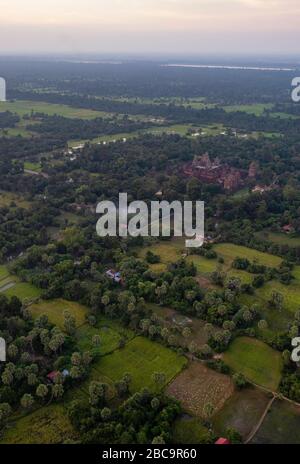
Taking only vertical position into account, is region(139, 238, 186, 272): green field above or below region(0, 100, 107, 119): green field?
below

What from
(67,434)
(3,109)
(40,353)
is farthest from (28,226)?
(3,109)

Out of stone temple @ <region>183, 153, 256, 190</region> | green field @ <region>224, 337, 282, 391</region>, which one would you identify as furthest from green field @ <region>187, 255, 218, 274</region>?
stone temple @ <region>183, 153, 256, 190</region>

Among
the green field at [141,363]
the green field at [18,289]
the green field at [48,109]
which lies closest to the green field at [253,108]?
the green field at [48,109]

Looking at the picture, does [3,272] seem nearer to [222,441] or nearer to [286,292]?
[286,292]

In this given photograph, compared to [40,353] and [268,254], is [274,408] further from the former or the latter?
[268,254]

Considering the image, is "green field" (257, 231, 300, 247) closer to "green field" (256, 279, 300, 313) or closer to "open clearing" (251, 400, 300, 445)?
"green field" (256, 279, 300, 313)

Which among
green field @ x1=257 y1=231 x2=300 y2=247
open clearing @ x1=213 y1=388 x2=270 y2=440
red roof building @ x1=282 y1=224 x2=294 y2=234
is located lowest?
open clearing @ x1=213 y1=388 x2=270 y2=440

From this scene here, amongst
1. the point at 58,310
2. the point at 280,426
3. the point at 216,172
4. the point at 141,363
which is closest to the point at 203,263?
the point at 58,310
